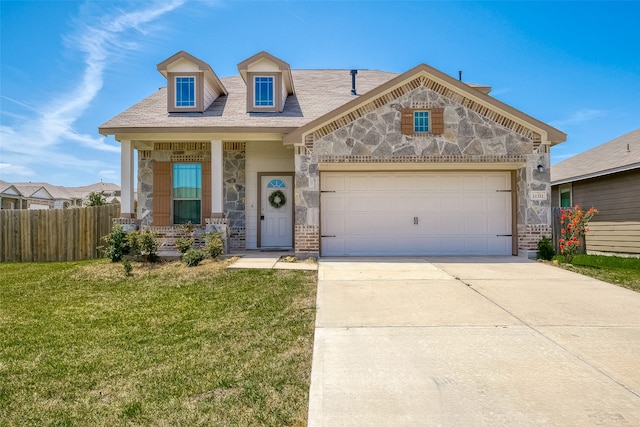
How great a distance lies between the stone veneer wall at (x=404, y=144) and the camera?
31.8 feet

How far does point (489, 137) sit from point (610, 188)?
742 cm

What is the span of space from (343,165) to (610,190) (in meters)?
10.6

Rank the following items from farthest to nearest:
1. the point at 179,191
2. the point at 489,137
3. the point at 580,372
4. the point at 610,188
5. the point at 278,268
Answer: the point at 610,188
the point at 179,191
the point at 489,137
the point at 278,268
the point at 580,372

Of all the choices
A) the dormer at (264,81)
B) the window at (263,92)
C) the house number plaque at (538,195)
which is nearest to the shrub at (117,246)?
the dormer at (264,81)

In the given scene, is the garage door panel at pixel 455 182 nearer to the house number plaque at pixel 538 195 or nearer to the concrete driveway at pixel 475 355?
the house number plaque at pixel 538 195

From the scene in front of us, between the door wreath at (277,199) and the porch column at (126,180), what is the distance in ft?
12.6

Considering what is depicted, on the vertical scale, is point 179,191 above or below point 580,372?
above

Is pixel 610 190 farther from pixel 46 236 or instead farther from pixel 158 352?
pixel 46 236

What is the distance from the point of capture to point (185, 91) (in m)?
11.4

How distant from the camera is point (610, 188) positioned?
13.7 m

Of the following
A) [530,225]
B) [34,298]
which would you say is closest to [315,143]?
[530,225]

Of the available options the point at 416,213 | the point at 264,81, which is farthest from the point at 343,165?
the point at 264,81

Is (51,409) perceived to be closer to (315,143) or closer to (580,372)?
(580,372)

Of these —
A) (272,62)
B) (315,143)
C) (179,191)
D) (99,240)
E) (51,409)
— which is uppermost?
(272,62)
